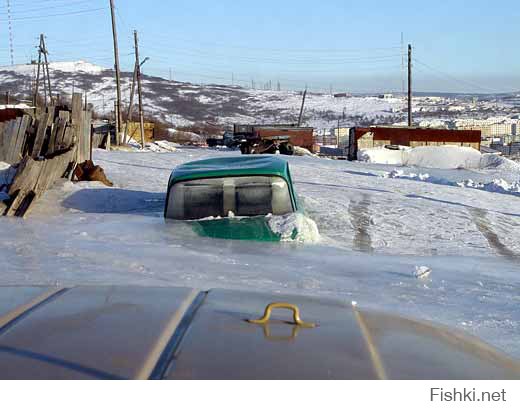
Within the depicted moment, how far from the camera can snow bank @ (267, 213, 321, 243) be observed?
9055 mm

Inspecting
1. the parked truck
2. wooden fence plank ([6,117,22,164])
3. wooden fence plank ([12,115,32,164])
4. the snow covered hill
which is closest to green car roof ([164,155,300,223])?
wooden fence plank ([12,115,32,164])

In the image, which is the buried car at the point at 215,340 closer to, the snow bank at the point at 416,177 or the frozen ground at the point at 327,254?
the frozen ground at the point at 327,254

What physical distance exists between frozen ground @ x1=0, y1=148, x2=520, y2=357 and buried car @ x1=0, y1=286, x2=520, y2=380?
2.36 meters

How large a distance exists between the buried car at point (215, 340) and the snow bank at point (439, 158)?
2810 cm

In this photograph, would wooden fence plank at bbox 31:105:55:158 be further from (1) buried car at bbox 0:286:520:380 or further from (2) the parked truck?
(2) the parked truck

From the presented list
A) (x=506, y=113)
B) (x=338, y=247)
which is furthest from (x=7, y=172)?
(x=506, y=113)

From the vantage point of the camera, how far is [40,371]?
1.99 metres

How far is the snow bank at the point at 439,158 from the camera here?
31438 mm

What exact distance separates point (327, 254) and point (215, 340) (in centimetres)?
622

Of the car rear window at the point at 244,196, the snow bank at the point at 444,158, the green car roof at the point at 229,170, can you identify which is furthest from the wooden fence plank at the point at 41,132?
the snow bank at the point at 444,158

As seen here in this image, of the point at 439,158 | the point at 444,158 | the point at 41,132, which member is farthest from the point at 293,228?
the point at 444,158

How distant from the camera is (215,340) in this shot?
2273 mm

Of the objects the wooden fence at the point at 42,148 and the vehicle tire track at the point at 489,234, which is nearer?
the vehicle tire track at the point at 489,234
